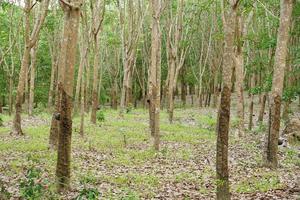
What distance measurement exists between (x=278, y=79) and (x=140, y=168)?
197 inches

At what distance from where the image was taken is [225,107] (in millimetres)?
7918

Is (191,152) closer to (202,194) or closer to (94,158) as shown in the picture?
(94,158)

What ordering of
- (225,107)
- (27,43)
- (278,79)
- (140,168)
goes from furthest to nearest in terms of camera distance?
1. (27,43)
2. (140,168)
3. (278,79)
4. (225,107)

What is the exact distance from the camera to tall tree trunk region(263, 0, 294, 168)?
1221cm

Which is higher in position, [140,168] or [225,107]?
[225,107]

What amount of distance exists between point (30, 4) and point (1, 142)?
573cm

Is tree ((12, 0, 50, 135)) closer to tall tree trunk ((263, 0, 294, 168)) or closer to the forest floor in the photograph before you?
the forest floor

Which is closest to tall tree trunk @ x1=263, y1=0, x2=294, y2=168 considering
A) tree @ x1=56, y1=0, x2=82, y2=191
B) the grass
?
the grass

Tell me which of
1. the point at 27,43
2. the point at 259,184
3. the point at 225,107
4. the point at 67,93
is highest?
the point at 27,43

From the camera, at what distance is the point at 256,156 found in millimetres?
15305

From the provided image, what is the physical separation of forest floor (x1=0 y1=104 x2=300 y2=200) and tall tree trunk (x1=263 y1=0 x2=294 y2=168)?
0.65 m

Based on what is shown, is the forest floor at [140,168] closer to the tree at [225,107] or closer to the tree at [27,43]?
the tree at [27,43]

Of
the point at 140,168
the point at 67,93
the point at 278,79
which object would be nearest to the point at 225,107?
the point at 67,93

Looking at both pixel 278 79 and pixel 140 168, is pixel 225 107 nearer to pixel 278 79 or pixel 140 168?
pixel 278 79
